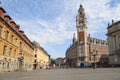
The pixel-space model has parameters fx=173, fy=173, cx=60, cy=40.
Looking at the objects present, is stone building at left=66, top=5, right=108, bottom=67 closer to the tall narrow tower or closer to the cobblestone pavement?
the tall narrow tower

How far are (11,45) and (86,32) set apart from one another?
311 feet

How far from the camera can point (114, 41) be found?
8944cm

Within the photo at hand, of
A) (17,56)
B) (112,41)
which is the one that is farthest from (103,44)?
(17,56)

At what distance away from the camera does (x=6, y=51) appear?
120ft

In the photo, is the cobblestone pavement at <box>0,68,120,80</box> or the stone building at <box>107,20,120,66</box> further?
the stone building at <box>107,20,120,66</box>

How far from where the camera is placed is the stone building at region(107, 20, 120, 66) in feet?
277

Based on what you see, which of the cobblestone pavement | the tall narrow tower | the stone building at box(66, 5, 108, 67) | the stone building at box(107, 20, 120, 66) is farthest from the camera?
the tall narrow tower

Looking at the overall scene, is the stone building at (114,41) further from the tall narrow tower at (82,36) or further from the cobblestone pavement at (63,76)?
the cobblestone pavement at (63,76)

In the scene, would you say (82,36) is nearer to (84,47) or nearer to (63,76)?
(84,47)

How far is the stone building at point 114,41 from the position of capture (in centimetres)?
8458

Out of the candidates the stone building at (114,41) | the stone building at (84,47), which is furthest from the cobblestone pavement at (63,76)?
the stone building at (84,47)

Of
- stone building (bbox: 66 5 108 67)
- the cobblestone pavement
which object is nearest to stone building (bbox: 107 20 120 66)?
stone building (bbox: 66 5 108 67)

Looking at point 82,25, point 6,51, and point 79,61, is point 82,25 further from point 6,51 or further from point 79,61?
point 6,51

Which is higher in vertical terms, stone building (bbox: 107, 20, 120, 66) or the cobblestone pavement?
stone building (bbox: 107, 20, 120, 66)
